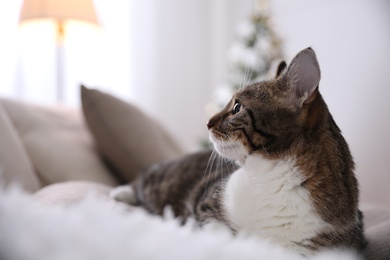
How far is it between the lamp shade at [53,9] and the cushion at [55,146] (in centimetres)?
56

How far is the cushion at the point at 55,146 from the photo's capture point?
A: 119 centimetres

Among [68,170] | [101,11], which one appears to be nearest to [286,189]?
[68,170]

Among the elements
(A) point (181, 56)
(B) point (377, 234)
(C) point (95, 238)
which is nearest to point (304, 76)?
(B) point (377, 234)

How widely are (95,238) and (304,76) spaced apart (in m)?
0.53

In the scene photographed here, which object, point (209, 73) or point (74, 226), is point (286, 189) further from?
point (209, 73)

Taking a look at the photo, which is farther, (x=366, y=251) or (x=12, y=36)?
(x=12, y=36)

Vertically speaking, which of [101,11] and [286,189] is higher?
[101,11]

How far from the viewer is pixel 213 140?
2.57 ft

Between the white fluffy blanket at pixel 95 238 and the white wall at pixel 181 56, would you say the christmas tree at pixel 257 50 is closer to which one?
the white wall at pixel 181 56

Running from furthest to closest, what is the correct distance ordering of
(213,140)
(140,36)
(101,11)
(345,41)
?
(140,36), (101,11), (345,41), (213,140)

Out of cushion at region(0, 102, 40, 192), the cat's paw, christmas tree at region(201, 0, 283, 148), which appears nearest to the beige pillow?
the cat's paw

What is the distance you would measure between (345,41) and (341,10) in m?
0.58

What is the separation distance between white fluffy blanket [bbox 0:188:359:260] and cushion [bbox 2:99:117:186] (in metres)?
0.95

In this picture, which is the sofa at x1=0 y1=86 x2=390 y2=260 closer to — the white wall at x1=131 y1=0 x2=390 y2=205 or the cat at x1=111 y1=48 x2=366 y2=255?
the cat at x1=111 y1=48 x2=366 y2=255
